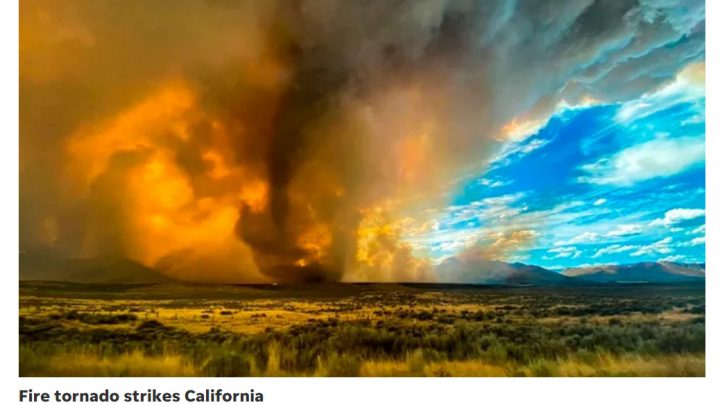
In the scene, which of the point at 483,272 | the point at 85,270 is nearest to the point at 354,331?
the point at 483,272

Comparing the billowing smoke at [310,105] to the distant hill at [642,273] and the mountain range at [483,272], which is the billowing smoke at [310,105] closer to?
the mountain range at [483,272]

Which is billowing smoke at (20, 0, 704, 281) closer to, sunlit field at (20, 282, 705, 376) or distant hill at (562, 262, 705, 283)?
sunlit field at (20, 282, 705, 376)

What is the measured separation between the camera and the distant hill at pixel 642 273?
23.8 feet

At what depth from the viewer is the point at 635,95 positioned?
7.44 m

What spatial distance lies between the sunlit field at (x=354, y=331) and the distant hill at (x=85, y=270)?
0.34ft

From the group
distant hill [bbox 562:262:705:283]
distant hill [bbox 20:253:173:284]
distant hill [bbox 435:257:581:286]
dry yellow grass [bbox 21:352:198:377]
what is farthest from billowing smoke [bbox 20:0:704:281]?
distant hill [bbox 562:262:705:283]

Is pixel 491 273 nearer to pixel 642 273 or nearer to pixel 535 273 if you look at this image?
pixel 535 273

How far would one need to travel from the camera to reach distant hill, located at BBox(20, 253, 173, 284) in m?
6.74

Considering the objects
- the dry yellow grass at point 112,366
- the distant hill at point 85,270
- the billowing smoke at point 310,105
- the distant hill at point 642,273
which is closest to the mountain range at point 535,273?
the distant hill at point 642,273

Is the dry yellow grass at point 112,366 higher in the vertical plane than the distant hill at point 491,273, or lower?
lower

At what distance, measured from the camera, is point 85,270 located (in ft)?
23.0

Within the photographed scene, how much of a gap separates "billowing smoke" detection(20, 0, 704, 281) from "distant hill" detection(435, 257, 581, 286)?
1.24ft

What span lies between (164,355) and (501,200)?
461cm
